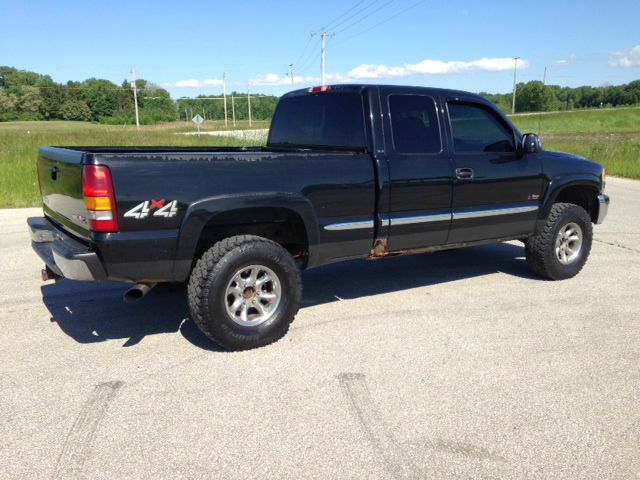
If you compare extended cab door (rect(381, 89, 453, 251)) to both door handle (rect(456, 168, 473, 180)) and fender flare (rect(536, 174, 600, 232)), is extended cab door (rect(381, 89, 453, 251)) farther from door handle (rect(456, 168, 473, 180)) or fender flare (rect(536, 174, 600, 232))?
fender flare (rect(536, 174, 600, 232))

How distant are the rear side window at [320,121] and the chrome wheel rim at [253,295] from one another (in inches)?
52.8

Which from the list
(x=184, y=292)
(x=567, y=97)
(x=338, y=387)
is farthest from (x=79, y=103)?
(x=567, y=97)

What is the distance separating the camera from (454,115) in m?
4.88

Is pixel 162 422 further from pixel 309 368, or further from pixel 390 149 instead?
pixel 390 149

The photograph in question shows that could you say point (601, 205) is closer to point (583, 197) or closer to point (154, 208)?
point (583, 197)

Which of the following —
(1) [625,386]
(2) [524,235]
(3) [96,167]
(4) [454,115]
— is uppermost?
(4) [454,115]

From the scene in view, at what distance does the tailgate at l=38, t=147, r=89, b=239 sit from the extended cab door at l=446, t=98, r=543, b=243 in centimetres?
301

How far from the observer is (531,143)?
16.5ft

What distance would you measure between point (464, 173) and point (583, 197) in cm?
211

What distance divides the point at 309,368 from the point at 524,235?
295cm

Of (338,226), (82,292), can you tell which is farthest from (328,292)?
(82,292)

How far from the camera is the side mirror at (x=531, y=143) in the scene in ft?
16.5

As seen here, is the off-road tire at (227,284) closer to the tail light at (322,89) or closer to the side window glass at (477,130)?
the tail light at (322,89)

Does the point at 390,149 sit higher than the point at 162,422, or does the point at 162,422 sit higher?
the point at 390,149
